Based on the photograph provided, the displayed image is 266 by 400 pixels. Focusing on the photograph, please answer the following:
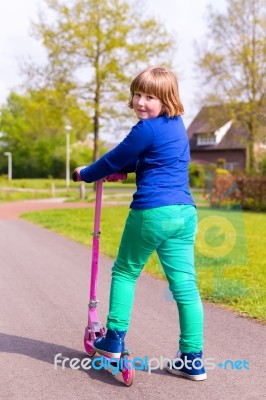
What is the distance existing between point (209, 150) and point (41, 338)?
5100cm

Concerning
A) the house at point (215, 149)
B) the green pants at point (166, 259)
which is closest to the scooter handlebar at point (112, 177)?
the green pants at point (166, 259)

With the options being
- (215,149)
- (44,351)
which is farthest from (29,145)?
(44,351)

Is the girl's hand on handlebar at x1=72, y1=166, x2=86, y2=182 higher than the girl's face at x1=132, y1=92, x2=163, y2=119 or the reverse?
the reverse

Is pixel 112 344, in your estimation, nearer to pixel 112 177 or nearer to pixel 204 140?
pixel 112 177

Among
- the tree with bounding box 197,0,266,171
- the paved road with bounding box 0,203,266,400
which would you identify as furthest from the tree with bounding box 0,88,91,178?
the paved road with bounding box 0,203,266,400

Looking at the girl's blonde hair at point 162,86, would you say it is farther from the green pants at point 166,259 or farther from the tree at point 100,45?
the tree at point 100,45

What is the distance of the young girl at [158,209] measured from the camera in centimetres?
317

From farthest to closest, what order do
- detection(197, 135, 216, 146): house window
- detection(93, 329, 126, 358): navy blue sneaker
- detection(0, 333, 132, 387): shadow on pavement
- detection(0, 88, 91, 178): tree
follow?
detection(0, 88, 91, 178): tree
detection(197, 135, 216, 146): house window
detection(0, 333, 132, 387): shadow on pavement
detection(93, 329, 126, 358): navy blue sneaker

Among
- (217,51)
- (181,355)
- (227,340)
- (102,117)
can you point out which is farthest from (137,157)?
(217,51)

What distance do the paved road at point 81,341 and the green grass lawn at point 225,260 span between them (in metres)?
0.36

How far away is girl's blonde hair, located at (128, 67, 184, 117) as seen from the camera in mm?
3174

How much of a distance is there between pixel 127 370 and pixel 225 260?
16.6 feet

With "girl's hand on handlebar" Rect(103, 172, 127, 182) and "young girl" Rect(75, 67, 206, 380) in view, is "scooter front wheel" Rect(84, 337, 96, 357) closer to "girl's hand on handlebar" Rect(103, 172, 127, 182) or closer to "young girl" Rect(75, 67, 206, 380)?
"young girl" Rect(75, 67, 206, 380)

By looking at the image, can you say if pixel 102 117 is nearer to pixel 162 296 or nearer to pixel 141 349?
pixel 162 296
